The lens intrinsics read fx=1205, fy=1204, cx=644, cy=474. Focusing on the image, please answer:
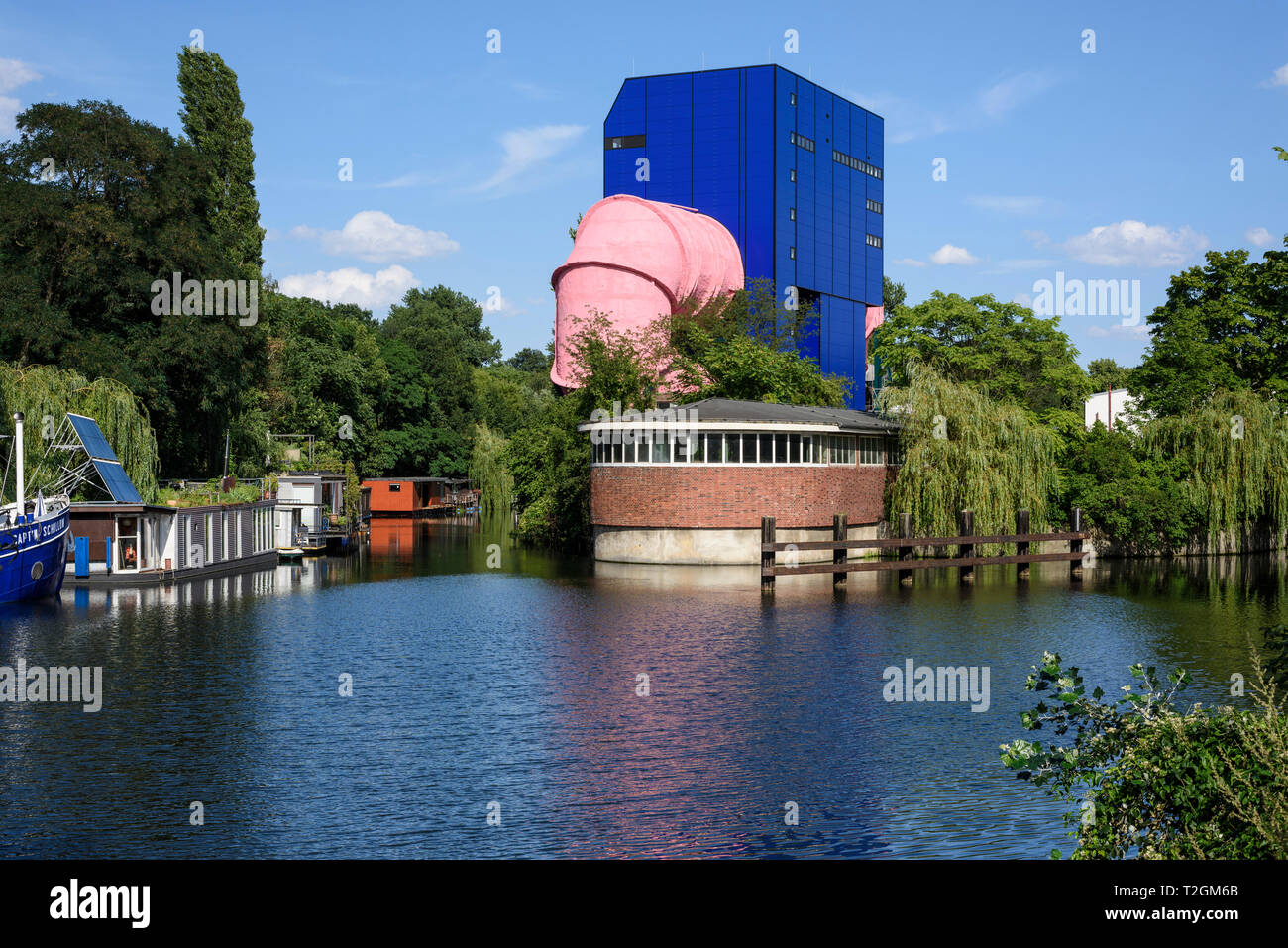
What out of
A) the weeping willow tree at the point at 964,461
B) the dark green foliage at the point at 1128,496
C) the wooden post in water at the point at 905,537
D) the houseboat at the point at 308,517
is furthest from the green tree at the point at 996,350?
the houseboat at the point at 308,517

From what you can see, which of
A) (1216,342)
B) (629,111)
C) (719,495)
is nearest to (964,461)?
(719,495)

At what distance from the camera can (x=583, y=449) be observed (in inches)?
2424

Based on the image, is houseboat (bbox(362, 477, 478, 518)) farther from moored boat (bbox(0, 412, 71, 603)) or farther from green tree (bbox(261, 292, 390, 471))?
moored boat (bbox(0, 412, 71, 603))

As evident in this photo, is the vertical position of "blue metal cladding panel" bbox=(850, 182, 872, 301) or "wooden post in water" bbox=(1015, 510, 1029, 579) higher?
"blue metal cladding panel" bbox=(850, 182, 872, 301)

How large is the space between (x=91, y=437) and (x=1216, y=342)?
54713mm

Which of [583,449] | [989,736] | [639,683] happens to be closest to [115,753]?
[639,683]

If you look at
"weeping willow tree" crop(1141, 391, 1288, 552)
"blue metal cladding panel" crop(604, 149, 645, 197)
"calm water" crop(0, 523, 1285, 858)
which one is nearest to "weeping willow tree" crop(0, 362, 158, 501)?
"calm water" crop(0, 523, 1285, 858)

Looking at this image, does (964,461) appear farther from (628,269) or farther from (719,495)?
(628,269)

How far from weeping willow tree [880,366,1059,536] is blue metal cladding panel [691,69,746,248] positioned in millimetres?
33324

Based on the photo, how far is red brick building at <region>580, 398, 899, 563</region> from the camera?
46.1 m

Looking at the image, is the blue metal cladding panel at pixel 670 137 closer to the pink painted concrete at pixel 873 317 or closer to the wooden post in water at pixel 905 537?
the pink painted concrete at pixel 873 317

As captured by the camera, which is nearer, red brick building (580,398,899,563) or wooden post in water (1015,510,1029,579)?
red brick building (580,398,899,563)
